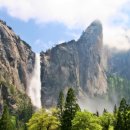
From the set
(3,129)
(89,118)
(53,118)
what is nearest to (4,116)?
(3,129)

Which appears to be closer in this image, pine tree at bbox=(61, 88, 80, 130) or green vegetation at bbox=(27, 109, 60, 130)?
green vegetation at bbox=(27, 109, 60, 130)

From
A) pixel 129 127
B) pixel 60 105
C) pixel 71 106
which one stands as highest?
pixel 60 105

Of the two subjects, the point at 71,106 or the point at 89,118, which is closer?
the point at 89,118

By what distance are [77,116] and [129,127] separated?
14.4 metres

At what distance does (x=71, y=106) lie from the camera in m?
114

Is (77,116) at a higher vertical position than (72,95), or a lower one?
lower

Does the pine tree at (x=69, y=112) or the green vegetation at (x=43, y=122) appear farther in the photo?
the pine tree at (x=69, y=112)

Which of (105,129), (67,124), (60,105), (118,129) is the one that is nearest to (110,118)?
(105,129)

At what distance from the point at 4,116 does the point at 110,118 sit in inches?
1650

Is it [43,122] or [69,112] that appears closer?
[43,122]

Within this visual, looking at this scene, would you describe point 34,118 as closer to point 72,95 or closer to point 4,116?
point 72,95

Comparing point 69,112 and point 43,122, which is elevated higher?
point 69,112

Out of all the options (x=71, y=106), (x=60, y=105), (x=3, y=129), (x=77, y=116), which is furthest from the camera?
(x=60, y=105)

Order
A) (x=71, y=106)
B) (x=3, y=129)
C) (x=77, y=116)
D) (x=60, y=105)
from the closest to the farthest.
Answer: (x=77, y=116) → (x=71, y=106) → (x=3, y=129) → (x=60, y=105)
